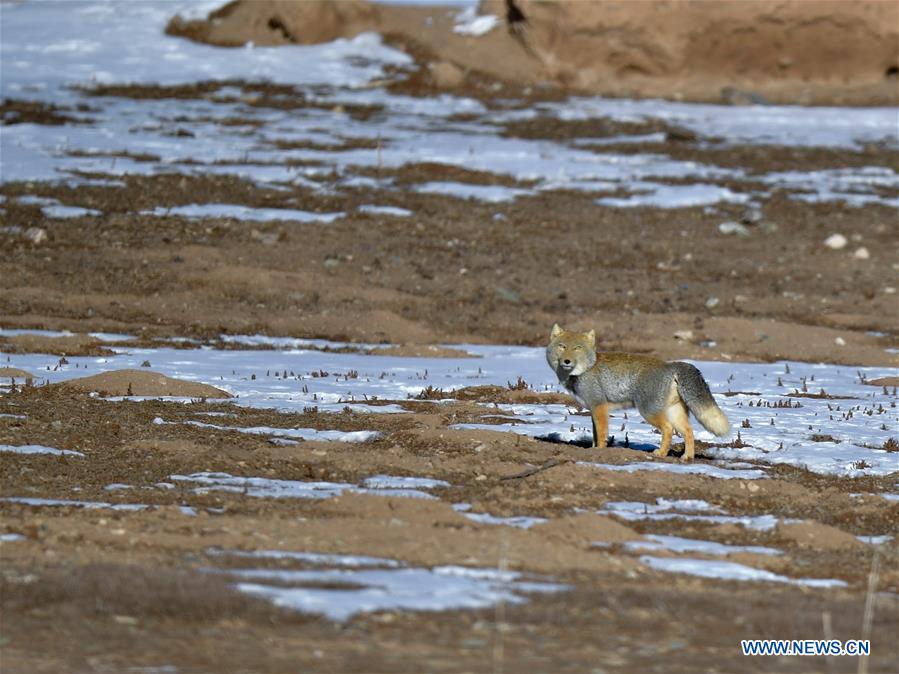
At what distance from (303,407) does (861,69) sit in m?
33.5

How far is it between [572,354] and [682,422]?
1067 millimetres

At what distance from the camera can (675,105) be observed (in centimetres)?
4106

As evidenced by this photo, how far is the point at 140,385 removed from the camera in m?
14.0

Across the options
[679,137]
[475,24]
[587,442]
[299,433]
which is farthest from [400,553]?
[475,24]

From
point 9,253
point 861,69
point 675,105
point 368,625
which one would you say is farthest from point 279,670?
point 861,69

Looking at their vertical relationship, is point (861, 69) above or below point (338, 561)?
above

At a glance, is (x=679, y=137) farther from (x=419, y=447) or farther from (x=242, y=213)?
(x=419, y=447)

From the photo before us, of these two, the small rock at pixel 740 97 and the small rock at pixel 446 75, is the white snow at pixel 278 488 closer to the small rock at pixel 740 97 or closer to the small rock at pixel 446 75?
the small rock at pixel 446 75

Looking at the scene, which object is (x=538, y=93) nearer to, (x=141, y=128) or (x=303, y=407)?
(x=141, y=128)

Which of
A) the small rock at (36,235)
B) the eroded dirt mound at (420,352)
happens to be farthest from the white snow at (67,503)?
the small rock at (36,235)

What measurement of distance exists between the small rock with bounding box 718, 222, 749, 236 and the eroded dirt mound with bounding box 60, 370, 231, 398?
16.2 metres

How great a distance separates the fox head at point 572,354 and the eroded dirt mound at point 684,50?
31.1 metres

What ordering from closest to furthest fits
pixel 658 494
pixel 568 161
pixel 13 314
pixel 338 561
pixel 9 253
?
pixel 338 561, pixel 658 494, pixel 13 314, pixel 9 253, pixel 568 161

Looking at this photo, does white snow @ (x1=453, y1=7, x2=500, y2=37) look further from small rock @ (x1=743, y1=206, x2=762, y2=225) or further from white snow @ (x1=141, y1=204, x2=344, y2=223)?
white snow @ (x1=141, y1=204, x2=344, y2=223)
